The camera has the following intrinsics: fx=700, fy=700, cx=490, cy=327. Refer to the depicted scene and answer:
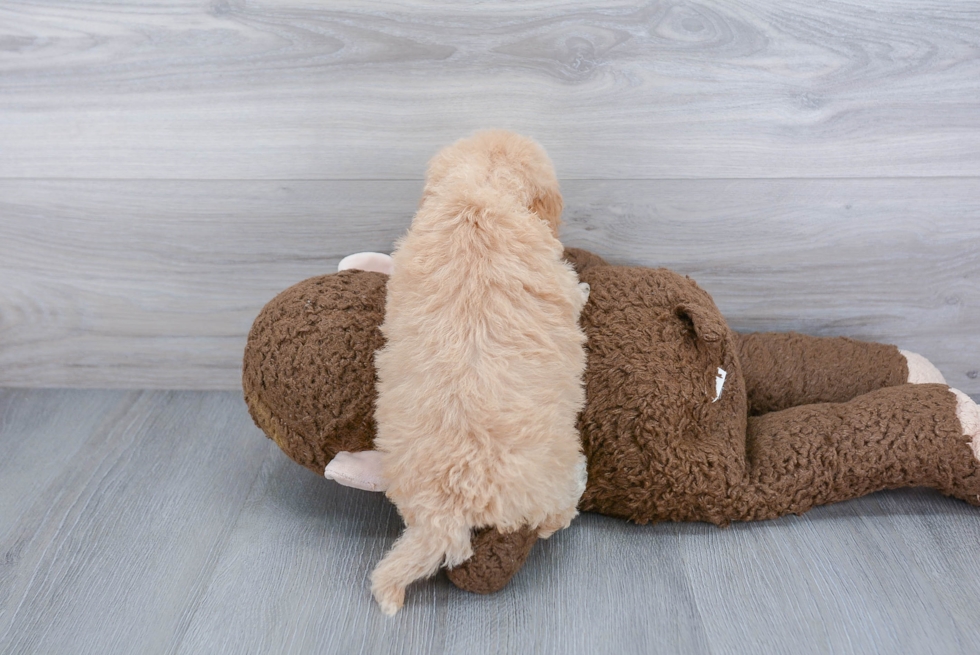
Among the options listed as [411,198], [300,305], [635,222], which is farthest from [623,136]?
[300,305]

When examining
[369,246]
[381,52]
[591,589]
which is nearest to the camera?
[591,589]

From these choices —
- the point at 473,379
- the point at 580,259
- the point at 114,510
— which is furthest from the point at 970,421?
the point at 114,510

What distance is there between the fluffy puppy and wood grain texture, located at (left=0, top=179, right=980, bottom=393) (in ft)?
1.01

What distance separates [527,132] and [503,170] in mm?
245

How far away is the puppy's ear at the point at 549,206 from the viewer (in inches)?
31.1

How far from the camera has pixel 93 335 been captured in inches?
45.9

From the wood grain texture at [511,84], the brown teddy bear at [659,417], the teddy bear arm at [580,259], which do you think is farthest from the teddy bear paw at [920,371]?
the teddy bear arm at [580,259]

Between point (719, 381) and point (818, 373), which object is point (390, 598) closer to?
point (719, 381)

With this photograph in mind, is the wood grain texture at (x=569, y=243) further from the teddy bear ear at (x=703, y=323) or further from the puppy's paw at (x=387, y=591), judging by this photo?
the puppy's paw at (x=387, y=591)

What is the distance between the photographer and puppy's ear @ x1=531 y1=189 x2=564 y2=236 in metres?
0.79

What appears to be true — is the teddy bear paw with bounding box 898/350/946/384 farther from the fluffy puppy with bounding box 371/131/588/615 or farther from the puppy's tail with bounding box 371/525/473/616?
the puppy's tail with bounding box 371/525/473/616

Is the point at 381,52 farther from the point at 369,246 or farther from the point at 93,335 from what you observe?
the point at 93,335

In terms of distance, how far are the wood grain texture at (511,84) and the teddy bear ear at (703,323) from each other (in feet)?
0.87

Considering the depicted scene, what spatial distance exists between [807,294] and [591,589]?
0.60 meters
